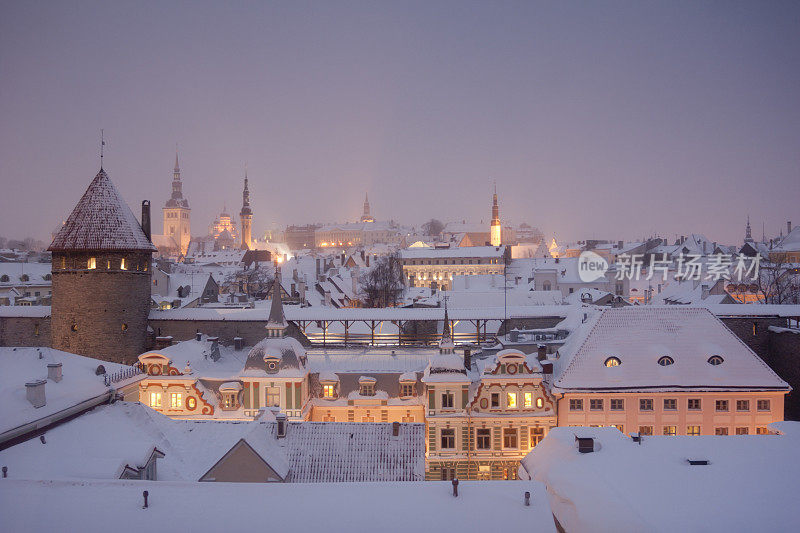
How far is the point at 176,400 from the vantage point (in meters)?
29.6

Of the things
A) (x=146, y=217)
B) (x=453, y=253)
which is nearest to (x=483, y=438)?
(x=146, y=217)

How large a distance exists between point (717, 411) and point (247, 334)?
982 inches

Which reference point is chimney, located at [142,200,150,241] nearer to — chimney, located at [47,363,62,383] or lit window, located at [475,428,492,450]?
chimney, located at [47,363,62,383]

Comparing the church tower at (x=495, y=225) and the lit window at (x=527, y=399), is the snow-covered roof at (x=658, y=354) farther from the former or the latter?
the church tower at (x=495, y=225)

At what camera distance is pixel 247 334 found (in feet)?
117

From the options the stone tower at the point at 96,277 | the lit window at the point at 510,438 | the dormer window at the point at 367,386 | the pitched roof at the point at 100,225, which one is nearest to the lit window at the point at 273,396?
the dormer window at the point at 367,386

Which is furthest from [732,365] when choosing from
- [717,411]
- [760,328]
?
[760,328]

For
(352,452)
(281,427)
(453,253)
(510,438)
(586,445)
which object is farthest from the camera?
(453,253)

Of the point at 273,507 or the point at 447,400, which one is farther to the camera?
the point at 447,400

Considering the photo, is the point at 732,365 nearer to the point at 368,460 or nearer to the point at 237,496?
the point at 368,460

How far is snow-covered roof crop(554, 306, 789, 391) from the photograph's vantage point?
93.9ft

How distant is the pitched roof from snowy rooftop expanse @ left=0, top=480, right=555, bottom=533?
22.3 meters

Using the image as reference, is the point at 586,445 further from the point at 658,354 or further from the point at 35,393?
the point at 35,393

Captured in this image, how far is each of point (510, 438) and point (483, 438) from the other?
1.28 m
